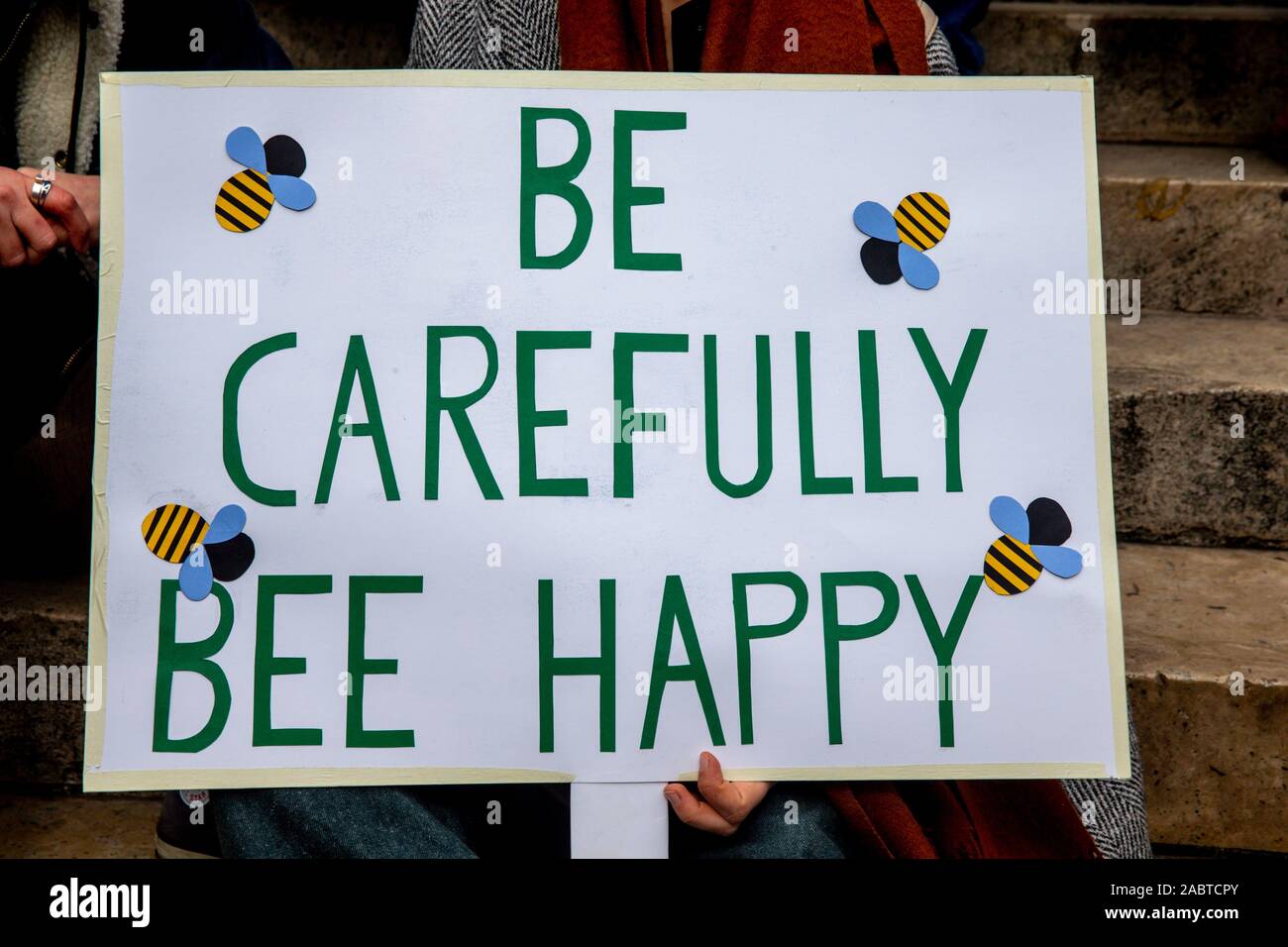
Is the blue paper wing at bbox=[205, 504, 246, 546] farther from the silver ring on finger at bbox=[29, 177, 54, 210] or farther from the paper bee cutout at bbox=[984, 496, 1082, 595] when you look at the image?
the paper bee cutout at bbox=[984, 496, 1082, 595]

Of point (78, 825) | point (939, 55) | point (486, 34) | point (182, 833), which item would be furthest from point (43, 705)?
point (939, 55)

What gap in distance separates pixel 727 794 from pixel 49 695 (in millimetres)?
930

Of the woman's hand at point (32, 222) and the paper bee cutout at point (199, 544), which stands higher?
the woman's hand at point (32, 222)

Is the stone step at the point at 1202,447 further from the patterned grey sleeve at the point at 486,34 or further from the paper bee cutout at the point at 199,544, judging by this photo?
the paper bee cutout at the point at 199,544

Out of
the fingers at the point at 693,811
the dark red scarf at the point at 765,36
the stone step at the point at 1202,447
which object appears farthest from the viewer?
the stone step at the point at 1202,447

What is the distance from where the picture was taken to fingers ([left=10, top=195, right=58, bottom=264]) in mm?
1110

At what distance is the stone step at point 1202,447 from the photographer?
1543 mm

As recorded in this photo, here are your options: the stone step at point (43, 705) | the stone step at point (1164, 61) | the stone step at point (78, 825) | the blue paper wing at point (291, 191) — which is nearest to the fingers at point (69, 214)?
the blue paper wing at point (291, 191)

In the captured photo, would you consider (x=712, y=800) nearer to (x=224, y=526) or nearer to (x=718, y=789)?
(x=718, y=789)

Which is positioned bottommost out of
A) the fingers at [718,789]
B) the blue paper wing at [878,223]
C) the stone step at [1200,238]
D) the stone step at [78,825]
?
the stone step at [78,825]

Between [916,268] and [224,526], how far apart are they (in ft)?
2.18

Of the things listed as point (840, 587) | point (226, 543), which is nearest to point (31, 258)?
point (226, 543)

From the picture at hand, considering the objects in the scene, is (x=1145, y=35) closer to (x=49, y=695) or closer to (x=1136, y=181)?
(x=1136, y=181)

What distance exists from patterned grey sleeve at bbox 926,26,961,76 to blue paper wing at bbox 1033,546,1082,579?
613 mm
